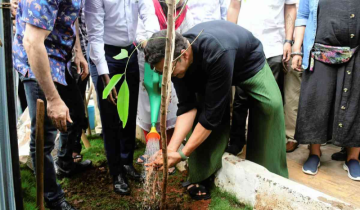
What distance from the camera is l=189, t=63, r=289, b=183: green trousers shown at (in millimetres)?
2254

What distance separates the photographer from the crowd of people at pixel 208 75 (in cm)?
186

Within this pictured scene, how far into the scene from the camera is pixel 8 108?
1460 mm

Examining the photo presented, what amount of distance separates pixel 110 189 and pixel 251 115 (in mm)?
1345

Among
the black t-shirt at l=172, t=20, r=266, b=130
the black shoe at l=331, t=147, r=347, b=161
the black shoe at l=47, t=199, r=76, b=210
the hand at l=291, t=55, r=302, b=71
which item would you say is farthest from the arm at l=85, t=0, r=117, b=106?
the black shoe at l=331, t=147, r=347, b=161

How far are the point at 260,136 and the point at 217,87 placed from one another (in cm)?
77

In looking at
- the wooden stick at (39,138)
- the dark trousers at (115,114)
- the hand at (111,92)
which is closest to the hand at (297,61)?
the dark trousers at (115,114)

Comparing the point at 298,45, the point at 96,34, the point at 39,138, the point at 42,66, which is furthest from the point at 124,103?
the point at 298,45

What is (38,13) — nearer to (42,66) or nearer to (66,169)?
(42,66)

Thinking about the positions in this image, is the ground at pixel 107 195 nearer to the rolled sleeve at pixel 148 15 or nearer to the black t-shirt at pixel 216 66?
the black t-shirt at pixel 216 66

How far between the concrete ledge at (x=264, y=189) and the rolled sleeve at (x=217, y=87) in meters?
0.52

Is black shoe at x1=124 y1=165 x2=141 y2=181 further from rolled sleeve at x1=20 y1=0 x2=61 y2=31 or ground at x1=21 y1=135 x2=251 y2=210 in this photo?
rolled sleeve at x1=20 y1=0 x2=61 y2=31

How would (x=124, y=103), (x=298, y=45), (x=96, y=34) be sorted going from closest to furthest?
(x=124, y=103), (x=96, y=34), (x=298, y=45)

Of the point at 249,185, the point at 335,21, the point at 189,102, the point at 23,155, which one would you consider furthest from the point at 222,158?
the point at 23,155

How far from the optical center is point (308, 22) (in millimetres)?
2594
